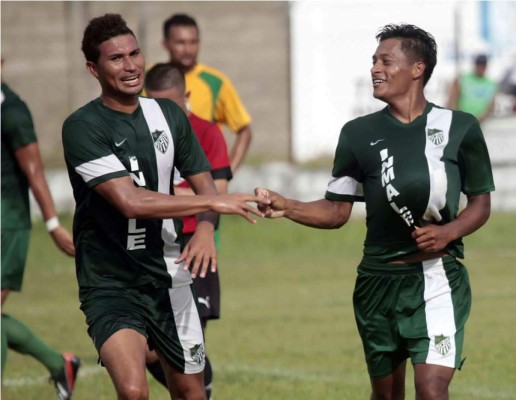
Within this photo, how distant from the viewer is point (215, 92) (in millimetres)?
10102

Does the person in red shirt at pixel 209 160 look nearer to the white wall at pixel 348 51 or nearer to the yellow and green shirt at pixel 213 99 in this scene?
the yellow and green shirt at pixel 213 99

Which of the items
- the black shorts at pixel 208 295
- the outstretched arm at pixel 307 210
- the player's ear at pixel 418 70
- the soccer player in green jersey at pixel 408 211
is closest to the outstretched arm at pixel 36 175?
the black shorts at pixel 208 295

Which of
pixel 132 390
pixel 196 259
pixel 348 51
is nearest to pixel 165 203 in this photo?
pixel 196 259

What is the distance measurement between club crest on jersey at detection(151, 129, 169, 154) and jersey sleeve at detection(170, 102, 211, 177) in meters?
0.07

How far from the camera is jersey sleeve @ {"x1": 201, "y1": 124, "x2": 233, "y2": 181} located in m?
7.59

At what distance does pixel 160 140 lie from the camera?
6.04 metres

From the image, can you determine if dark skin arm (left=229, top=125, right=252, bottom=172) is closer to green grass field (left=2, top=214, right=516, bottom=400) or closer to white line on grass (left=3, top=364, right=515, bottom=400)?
green grass field (left=2, top=214, right=516, bottom=400)

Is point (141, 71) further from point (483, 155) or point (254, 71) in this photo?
point (254, 71)

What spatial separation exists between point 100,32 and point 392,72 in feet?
4.92

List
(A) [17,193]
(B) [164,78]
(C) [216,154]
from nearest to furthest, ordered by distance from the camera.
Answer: (C) [216,154] < (B) [164,78] < (A) [17,193]

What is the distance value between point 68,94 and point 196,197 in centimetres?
1422

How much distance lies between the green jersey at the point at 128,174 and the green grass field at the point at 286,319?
231 centimetres

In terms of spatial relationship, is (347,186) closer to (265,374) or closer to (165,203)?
(165,203)

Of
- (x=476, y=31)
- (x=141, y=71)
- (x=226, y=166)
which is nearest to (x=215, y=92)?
(x=226, y=166)
